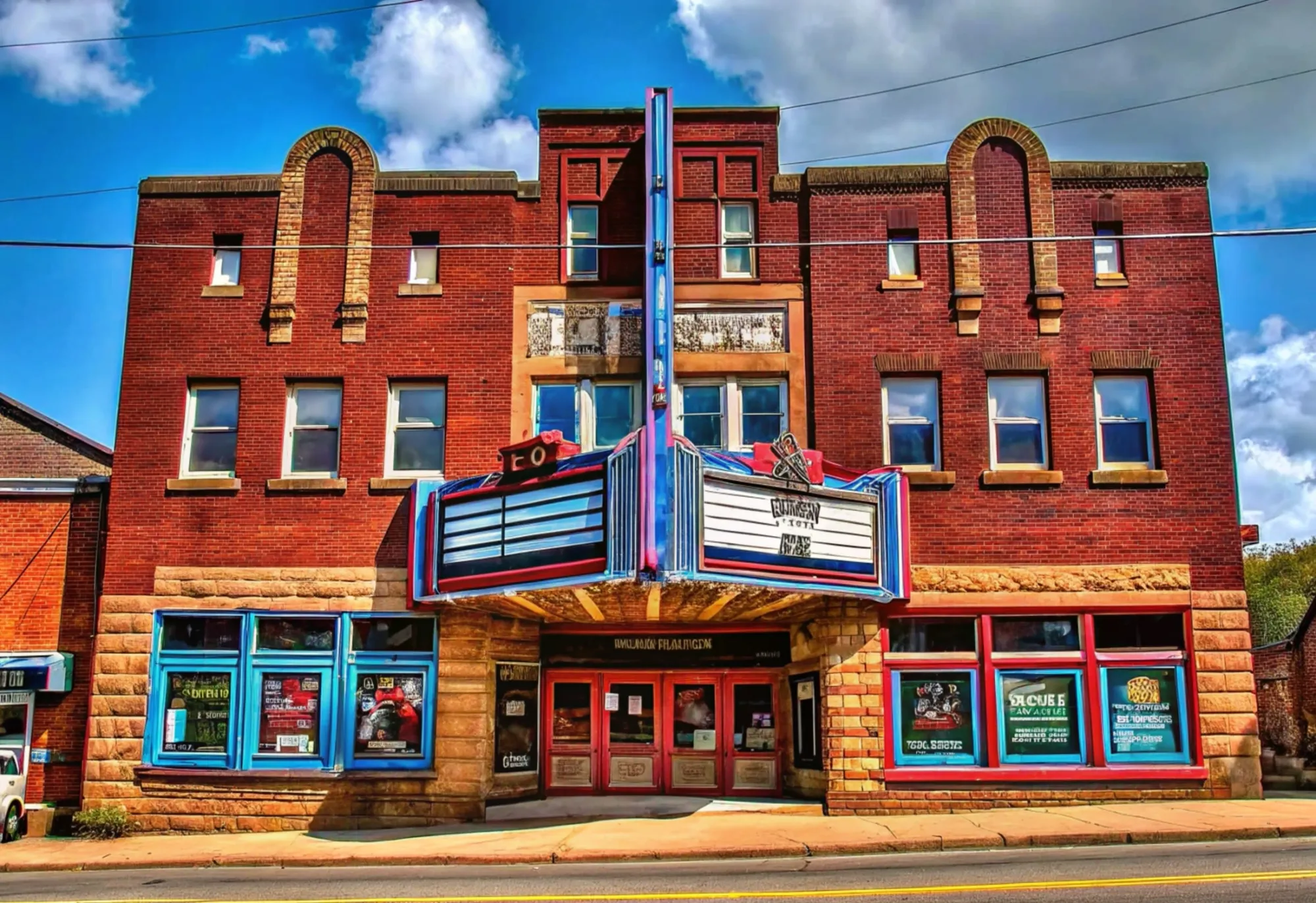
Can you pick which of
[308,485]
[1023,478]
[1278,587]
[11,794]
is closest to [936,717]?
[1023,478]

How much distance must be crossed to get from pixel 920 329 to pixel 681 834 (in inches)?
348

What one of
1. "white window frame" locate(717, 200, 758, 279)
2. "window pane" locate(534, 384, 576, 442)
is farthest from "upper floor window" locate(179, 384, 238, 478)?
"white window frame" locate(717, 200, 758, 279)

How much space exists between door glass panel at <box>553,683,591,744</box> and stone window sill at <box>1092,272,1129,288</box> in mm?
10838

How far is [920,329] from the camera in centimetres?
1917

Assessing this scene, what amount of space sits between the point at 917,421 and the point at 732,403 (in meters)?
3.03

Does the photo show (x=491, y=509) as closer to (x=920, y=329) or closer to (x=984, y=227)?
(x=920, y=329)

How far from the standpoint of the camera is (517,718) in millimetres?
19125

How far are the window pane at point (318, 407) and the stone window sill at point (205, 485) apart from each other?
144cm

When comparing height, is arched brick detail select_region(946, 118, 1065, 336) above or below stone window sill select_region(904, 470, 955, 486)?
above

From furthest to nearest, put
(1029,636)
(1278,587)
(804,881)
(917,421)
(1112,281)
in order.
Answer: (1278,587) → (1112,281) → (917,421) → (1029,636) → (804,881)

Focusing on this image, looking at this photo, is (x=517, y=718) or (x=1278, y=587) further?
(x=1278, y=587)

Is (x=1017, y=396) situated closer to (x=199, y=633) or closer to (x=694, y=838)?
(x=694, y=838)

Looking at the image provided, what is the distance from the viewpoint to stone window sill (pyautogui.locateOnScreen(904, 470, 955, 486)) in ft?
60.6

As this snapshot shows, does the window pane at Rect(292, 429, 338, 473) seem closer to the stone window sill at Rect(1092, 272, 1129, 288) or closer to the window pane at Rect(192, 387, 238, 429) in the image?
the window pane at Rect(192, 387, 238, 429)
